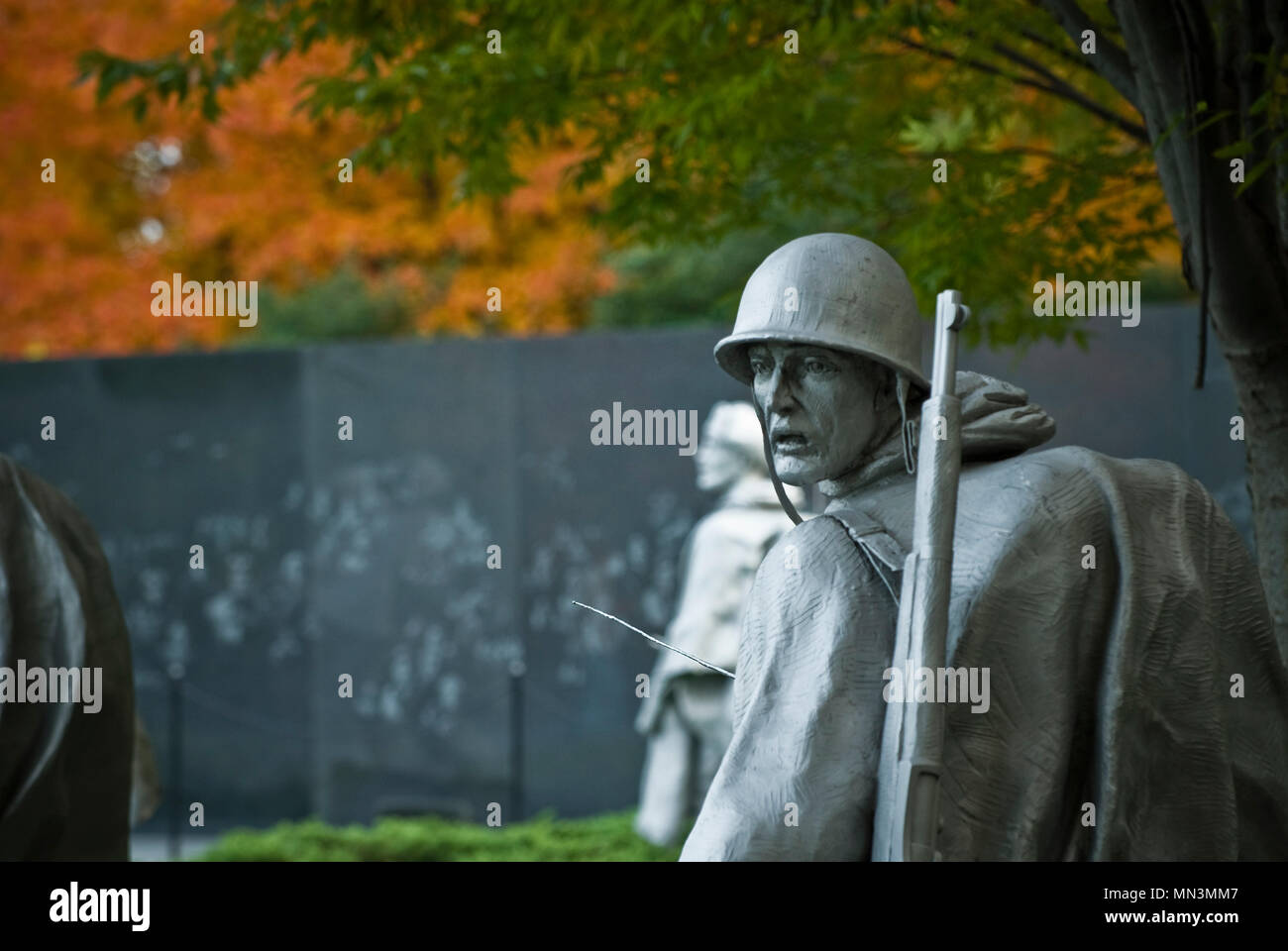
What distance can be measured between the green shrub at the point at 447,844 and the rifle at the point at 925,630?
25.1 feet

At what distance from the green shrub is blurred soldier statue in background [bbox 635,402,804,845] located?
33 centimetres

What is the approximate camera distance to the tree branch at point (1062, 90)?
20.7 feet

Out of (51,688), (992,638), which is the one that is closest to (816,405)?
(992,638)

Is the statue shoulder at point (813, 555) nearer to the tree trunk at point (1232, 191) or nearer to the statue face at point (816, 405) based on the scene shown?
the statue face at point (816, 405)

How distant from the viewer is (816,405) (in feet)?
11.0

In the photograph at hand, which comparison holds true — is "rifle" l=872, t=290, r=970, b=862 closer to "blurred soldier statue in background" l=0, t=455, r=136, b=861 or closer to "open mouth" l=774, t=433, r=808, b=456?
"open mouth" l=774, t=433, r=808, b=456

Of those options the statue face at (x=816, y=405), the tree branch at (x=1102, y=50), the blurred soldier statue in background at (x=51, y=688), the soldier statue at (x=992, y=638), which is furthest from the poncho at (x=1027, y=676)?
the blurred soldier statue in background at (x=51, y=688)

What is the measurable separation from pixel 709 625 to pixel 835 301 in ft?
26.8

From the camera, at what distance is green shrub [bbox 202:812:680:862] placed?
10.7 meters

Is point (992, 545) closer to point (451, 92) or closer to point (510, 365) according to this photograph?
point (451, 92)

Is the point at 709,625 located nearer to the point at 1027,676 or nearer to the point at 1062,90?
the point at 1062,90

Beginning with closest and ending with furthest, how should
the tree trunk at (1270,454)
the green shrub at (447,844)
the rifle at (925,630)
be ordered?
the rifle at (925,630) → the tree trunk at (1270,454) → the green shrub at (447,844)

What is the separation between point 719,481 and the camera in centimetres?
1149

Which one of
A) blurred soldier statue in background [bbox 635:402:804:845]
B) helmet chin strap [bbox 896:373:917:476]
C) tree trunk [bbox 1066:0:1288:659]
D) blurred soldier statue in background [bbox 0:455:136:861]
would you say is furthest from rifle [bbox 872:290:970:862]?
blurred soldier statue in background [bbox 635:402:804:845]
